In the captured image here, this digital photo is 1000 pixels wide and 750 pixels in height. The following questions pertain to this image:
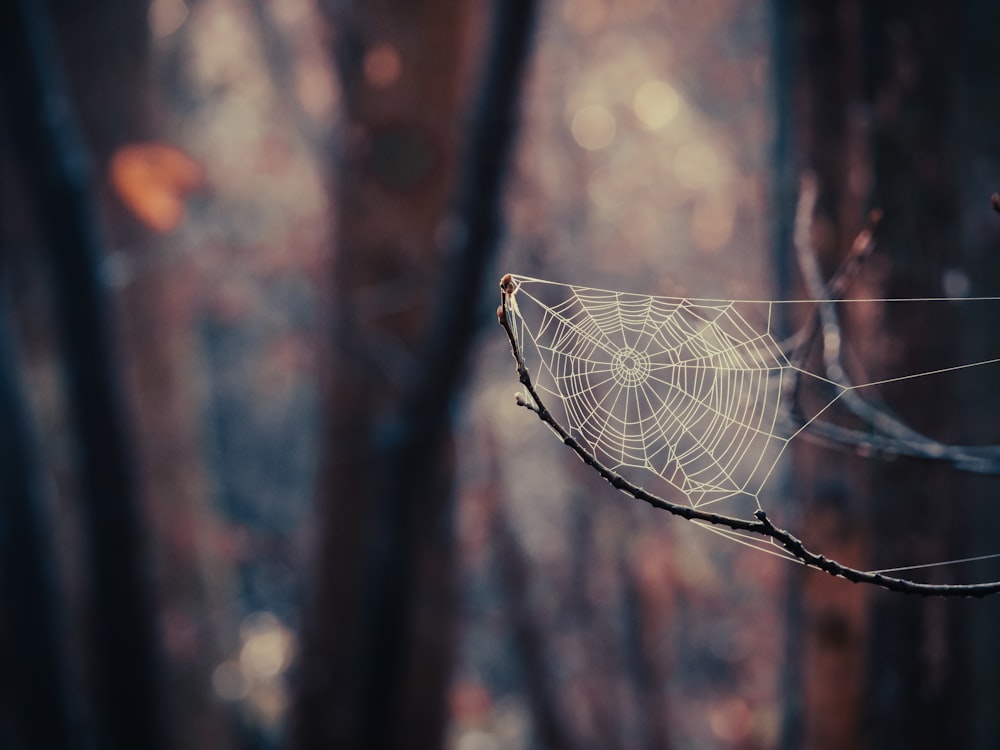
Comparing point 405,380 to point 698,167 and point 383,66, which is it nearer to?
point 383,66

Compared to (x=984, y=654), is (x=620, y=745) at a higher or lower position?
lower

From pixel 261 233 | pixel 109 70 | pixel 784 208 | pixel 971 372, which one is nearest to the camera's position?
pixel 784 208

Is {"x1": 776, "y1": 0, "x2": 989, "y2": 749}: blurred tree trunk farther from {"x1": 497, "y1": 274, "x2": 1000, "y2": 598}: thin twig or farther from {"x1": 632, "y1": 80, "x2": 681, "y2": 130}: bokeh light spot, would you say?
{"x1": 632, "y1": 80, "x2": 681, "y2": 130}: bokeh light spot

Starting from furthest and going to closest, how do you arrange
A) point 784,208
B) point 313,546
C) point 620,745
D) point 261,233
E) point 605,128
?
point 261,233 < point 605,128 < point 620,745 < point 313,546 < point 784,208

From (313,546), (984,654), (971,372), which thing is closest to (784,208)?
(971,372)

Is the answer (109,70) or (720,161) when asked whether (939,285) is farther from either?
(720,161)

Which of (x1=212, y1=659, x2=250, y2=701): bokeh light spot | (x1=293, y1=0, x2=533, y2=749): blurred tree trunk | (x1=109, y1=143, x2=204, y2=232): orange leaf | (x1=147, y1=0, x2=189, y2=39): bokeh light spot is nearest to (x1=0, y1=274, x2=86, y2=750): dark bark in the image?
(x1=293, y1=0, x2=533, y2=749): blurred tree trunk

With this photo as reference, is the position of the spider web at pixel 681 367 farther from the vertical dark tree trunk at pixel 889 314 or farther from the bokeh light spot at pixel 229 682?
the bokeh light spot at pixel 229 682
